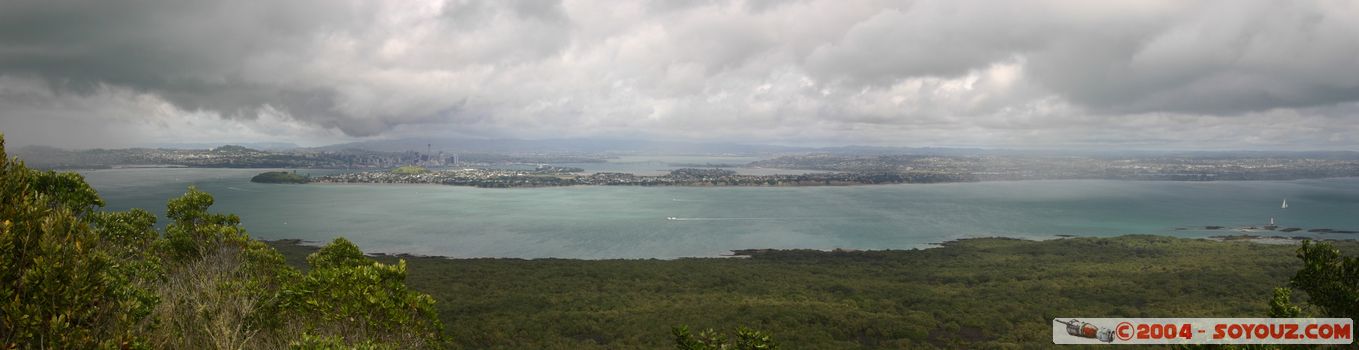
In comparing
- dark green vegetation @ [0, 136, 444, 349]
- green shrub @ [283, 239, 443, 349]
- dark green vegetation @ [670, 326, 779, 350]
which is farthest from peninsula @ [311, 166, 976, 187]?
dark green vegetation @ [670, 326, 779, 350]

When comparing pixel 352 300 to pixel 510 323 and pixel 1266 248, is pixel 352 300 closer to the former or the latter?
pixel 510 323

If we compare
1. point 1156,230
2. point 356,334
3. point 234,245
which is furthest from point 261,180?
point 1156,230

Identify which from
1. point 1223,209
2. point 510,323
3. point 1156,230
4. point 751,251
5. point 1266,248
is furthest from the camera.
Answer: point 1223,209

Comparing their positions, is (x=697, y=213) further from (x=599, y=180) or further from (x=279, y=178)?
(x=279, y=178)

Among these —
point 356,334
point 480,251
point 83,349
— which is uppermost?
point 83,349

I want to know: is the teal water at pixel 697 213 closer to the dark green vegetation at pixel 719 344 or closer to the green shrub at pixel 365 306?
the green shrub at pixel 365 306

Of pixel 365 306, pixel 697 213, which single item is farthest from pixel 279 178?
pixel 365 306

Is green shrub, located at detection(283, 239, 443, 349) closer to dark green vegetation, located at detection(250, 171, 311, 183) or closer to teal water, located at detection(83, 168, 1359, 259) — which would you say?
teal water, located at detection(83, 168, 1359, 259)

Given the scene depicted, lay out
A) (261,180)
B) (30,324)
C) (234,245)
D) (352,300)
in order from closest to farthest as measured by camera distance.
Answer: (30,324), (352,300), (234,245), (261,180)
